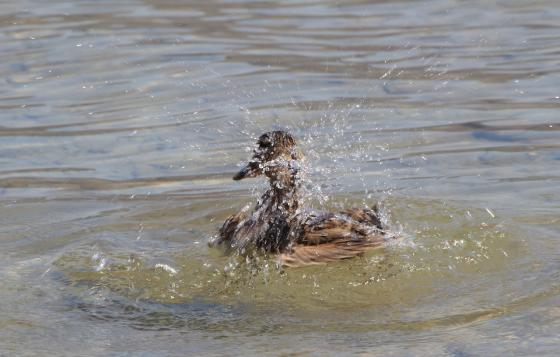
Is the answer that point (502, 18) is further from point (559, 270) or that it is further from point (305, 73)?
point (559, 270)

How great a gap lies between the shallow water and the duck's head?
1.92 ft

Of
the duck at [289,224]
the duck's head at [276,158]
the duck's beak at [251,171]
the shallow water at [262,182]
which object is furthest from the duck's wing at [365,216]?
the duck's beak at [251,171]

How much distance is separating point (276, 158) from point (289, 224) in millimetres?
514

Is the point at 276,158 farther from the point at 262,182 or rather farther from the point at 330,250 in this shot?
the point at 262,182

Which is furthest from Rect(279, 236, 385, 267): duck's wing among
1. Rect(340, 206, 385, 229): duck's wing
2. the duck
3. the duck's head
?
Answer: the duck's head

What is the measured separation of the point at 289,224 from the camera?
8539mm

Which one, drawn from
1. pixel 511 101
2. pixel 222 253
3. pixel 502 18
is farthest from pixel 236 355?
pixel 502 18

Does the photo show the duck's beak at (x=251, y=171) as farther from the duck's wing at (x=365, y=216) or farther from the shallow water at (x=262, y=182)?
the duck's wing at (x=365, y=216)

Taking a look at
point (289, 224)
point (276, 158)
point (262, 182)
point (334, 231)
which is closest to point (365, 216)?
point (334, 231)

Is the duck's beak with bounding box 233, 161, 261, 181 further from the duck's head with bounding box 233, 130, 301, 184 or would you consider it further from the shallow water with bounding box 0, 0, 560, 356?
the shallow water with bounding box 0, 0, 560, 356

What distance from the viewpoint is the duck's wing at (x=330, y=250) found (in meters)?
8.27

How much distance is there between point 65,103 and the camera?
1280 cm

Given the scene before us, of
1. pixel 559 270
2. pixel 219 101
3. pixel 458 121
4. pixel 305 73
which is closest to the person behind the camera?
pixel 559 270

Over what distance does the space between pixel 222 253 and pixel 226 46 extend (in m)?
6.48
